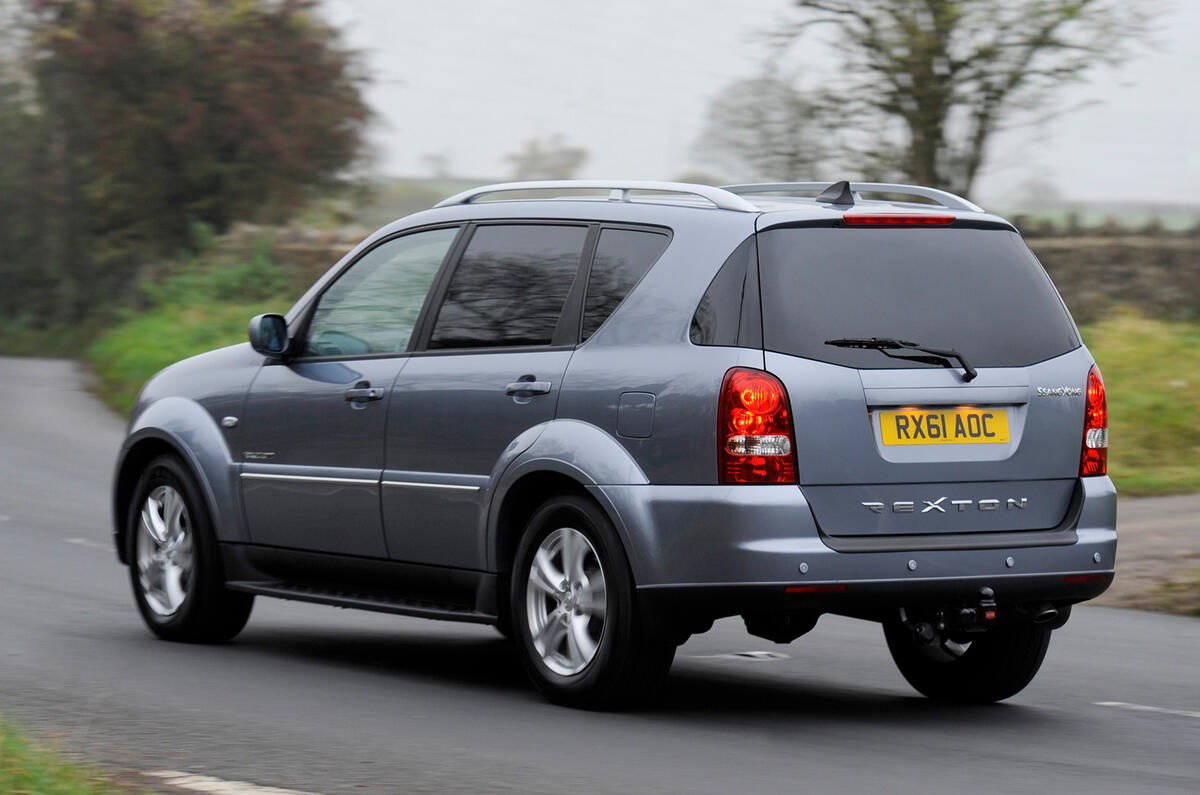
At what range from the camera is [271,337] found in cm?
839

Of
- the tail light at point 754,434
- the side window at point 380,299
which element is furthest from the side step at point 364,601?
the tail light at point 754,434

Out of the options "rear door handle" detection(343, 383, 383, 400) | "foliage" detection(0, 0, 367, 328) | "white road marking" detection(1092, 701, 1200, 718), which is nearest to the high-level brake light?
"white road marking" detection(1092, 701, 1200, 718)

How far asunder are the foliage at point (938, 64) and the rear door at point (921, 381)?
48.1 feet

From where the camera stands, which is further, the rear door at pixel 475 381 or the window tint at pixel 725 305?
the rear door at pixel 475 381

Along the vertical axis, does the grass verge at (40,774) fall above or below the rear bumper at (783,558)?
below

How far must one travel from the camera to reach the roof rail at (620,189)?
698 centimetres

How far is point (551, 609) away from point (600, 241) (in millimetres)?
1334

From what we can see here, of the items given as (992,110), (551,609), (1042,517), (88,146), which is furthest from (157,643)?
(88,146)

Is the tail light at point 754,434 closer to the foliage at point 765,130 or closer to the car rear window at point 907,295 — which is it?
the car rear window at point 907,295

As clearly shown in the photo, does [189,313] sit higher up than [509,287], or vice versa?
[509,287]

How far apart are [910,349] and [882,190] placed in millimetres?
1080

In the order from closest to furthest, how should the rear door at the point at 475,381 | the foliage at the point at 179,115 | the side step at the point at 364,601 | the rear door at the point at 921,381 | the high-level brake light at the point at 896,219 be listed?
the rear door at the point at 921,381, the high-level brake light at the point at 896,219, the rear door at the point at 475,381, the side step at the point at 364,601, the foliage at the point at 179,115

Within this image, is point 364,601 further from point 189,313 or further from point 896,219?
point 189,313

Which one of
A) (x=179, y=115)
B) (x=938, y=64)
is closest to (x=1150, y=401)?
(x=938, y=64)
